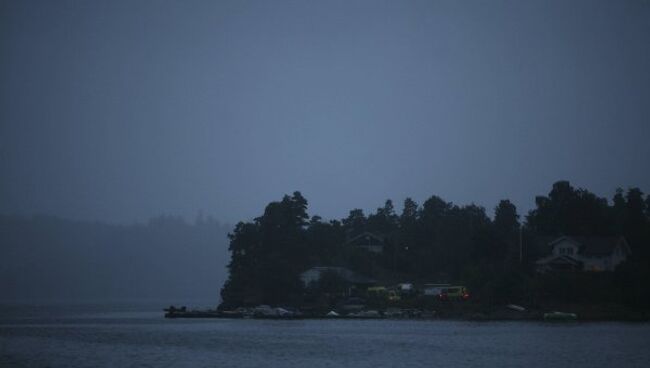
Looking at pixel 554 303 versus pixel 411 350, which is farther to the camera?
pixel 554 303

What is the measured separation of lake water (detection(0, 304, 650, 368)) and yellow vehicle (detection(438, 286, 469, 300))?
5.88 metres

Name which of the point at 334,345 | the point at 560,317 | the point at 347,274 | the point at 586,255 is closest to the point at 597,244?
the point at 586,255

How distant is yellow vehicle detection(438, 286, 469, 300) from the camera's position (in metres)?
84.0

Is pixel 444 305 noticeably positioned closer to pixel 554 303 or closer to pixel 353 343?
pixel 554 303

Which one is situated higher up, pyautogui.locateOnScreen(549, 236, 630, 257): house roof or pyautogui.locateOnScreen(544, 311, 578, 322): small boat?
pyautogui.locateOnScreen(549, 236, 630, 257): house roof

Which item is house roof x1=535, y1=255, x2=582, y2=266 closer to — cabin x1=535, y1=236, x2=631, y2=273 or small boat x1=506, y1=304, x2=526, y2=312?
cabin x1=535, y1=236, x2=631, y2=273

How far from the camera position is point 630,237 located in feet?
309

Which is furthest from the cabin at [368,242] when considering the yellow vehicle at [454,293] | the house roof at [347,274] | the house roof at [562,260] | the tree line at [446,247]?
the house roof at [562,260]

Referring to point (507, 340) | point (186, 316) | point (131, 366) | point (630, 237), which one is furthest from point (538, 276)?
point (131, 366)

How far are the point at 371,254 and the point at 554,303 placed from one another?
32.9 metres

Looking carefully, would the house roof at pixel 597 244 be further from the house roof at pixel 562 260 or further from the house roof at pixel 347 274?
the house roof at pixel 347 274

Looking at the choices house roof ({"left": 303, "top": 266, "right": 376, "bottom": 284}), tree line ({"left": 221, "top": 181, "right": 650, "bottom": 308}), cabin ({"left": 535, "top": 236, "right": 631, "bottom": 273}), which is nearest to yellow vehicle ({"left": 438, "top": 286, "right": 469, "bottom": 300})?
tree line ({"left": 221, "top": 181, "right": 650, "bottom": 308})

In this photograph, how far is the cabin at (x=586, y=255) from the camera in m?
87.8

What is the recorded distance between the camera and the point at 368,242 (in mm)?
117000
